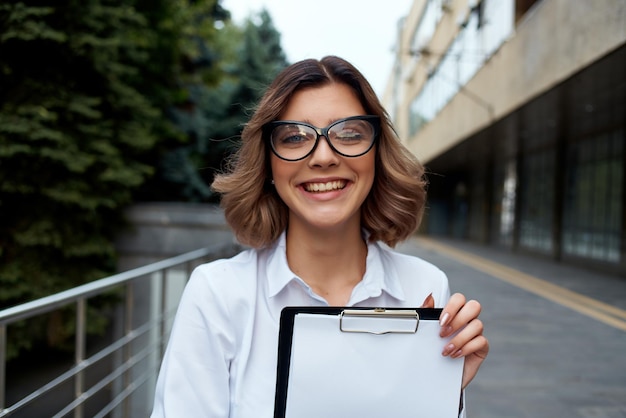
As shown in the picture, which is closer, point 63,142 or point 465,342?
point 465,342

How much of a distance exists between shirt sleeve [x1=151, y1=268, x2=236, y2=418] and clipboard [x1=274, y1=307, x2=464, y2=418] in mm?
200

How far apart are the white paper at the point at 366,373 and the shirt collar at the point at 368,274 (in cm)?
27

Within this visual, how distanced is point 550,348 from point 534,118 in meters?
7.20

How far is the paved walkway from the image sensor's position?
407cm

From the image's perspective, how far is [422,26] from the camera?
24578 millimetres

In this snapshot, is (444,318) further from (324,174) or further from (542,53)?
(542,53)

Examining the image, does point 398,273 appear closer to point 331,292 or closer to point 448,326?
point 331,292

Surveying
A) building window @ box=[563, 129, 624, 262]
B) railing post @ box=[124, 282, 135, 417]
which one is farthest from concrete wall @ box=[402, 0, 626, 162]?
railing post @ box=[124, 282, 135, 417]

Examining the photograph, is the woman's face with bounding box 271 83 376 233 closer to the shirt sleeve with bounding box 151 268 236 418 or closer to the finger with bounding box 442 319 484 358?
the shirt sleeve with bounding box 151 268 236 418

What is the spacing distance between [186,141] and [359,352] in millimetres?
13676

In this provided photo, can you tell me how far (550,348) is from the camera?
5648 mm

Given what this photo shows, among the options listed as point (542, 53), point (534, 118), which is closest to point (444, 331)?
point (542, 53)

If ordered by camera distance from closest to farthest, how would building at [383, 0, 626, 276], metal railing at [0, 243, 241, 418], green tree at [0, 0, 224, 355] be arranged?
metal railing at [0, 243, 241, 418] → building at [383, 0, 626, 276] → green tree at [0, 0, 224, 355]

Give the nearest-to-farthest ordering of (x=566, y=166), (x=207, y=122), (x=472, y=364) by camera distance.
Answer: (x=472, y=364) → (x=566, y=166) → (x=207, y=122)
